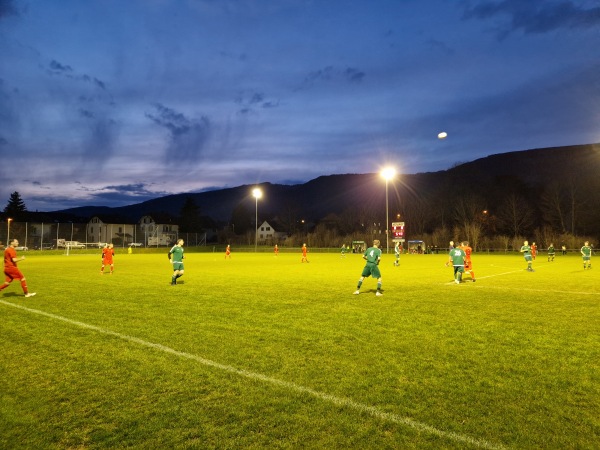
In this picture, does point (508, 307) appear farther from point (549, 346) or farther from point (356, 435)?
point (356, 435)

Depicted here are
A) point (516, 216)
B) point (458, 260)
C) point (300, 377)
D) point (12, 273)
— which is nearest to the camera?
point (300, 377)

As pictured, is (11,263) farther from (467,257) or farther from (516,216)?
(516,216)

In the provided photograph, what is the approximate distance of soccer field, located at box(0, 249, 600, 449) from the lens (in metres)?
4.06

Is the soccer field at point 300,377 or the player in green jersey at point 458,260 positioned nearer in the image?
the soccer field at point 300,377

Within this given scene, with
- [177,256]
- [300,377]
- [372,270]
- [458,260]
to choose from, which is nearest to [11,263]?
[177,256]

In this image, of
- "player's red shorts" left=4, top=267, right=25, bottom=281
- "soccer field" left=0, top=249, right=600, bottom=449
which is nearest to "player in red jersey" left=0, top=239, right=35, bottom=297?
"player's red shorts" left=4, top=267, right=25, bottom=281

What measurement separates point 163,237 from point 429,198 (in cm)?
7209

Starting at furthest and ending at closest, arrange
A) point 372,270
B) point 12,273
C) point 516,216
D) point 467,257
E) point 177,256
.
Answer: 1. point 516,216
2. point 467,257
3. point 177,256
4. point 372,270
5. point 12,273

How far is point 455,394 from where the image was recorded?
5.03m

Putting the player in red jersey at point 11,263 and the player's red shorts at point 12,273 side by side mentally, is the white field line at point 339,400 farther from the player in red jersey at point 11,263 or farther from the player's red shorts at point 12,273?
the player's red shorts at point 12,273

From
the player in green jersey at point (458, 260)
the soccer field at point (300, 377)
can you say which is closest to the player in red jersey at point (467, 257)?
the player in green jersey at point (458, 260)

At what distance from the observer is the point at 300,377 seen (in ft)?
18.6

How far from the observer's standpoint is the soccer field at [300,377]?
406cm

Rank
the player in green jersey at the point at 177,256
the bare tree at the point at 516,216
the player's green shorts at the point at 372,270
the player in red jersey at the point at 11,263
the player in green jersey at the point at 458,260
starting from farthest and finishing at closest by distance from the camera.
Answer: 1. the bare tree at the point at 516,216
2. the player in green jersey at the point at 458,260
3. the player in green jersey at the point at 177,256
4. the player's green shorts at the point at 372,270
5. the player in red jersey at the point at 11,263
